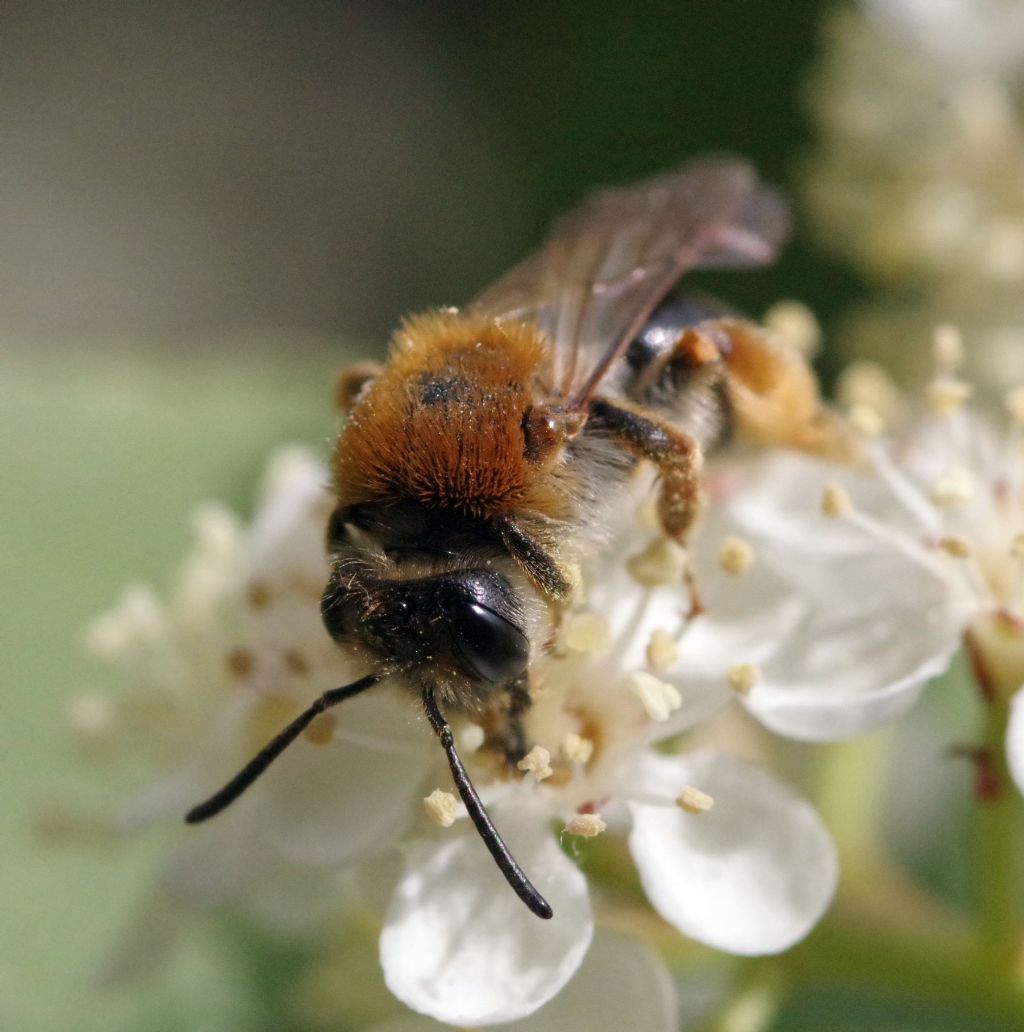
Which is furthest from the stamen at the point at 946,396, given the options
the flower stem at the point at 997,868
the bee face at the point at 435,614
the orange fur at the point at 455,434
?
the bee face at the point at 435,614

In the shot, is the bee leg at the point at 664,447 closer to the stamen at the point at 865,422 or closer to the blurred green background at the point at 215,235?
the stamen at the point at 865,422

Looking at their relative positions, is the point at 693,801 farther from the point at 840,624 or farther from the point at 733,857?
the point at 840,624

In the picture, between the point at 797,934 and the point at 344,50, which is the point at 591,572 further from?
the point at 344,50

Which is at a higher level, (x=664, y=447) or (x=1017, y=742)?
(x=664, y=447)

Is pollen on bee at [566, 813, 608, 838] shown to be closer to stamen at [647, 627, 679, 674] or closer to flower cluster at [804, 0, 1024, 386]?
stamen at [647, 627, 679, 674]

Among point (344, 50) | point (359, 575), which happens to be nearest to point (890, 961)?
point (359, 575)

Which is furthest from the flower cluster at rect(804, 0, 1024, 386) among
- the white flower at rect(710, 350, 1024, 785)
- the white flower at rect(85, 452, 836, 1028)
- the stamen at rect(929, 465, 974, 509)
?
the white flower at rect(85, 452, 836, 1028)

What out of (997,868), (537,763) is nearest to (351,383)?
(537,763)
